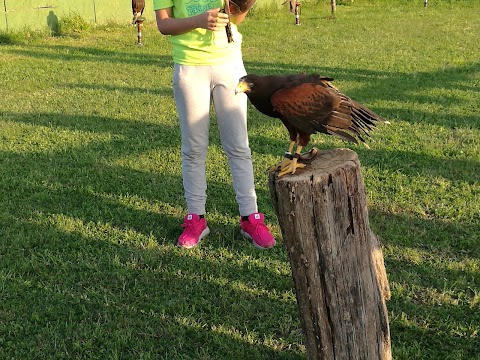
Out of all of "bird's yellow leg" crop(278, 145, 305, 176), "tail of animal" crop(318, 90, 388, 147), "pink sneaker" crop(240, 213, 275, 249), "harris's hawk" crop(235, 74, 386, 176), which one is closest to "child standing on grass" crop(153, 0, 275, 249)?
"pink sneaker" crop(240, 213, 275, 249)

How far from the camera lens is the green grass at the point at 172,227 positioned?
11.4 ft

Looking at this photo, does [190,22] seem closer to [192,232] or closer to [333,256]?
[192,232]

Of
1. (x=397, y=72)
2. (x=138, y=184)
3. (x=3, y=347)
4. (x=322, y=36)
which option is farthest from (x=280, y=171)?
(x=322, y=36)

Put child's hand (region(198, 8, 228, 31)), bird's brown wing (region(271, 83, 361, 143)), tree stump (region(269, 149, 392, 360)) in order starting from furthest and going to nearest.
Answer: child's hand (region(198, 8, 228, 31)) < bird's brown wing (region(271, 83, 361, 143)) < tree stump (region(269, 149, 392, 360))

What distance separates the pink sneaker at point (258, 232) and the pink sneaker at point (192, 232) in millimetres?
358

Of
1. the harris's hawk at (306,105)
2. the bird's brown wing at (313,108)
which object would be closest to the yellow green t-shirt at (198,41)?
the harris's hawk at (306,105)

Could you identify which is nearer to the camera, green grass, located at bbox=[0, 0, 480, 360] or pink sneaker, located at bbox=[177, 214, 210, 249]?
green grass, located at bbox=[0, 0, 480, 360]

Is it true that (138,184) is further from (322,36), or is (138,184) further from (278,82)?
(322,36)

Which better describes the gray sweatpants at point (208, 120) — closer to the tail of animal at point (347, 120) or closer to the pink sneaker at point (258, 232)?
the pink sneaker at point (258, 232)

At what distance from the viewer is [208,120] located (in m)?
4.24

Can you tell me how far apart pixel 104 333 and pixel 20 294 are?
80cm

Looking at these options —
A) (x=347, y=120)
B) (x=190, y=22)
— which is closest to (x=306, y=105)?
(x=347, y=120)

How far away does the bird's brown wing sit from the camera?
2.92 m

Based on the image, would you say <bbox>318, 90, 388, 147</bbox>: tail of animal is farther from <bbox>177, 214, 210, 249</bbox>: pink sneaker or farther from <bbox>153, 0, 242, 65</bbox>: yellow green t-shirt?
<bbox>177, 214, 210, 249</bbox>: pink sneaker
